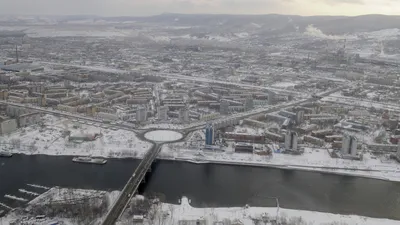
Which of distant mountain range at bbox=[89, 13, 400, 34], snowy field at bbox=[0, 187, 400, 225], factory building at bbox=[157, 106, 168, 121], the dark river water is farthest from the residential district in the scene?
distant mountain range at bbox=[89, 13, 400, 34]

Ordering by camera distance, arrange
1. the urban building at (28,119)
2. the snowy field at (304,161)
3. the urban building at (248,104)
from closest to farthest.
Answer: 1. the snowy field at (304,161)
2. the urban building at (28,119)
3. the urban building at (248,104)

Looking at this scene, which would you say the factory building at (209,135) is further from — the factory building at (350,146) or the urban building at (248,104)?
the urban building at (248,104)

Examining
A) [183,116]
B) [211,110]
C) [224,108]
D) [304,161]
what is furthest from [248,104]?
[304,161]

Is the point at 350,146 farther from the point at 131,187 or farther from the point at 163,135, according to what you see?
the point at 131,187

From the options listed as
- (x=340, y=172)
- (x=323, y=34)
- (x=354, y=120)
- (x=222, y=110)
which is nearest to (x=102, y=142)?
(x=222, y=110)

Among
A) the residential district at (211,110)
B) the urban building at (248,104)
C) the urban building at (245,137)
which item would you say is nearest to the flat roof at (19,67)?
the residential district at (211,110)

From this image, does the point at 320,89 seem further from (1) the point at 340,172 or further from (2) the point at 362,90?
(1) the point at 340,172
